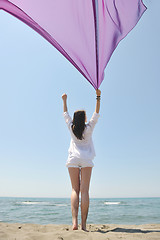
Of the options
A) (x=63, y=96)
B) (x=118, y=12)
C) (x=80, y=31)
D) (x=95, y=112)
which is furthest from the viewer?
(x=118, y=12)

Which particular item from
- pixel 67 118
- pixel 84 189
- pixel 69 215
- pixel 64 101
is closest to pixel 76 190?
pixel 84 189

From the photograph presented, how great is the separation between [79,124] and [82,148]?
35 centimetres

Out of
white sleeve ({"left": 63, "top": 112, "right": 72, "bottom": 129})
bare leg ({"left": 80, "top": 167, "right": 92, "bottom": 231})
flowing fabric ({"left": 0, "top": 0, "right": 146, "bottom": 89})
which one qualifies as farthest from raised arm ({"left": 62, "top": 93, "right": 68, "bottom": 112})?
bare leg ({"left": 80, "top": 167, "right": 92, "bottom": 231})

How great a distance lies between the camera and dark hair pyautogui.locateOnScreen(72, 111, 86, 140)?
10.2ft

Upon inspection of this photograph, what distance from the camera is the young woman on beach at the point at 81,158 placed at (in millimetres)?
2949

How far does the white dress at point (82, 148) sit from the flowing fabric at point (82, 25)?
1.07 meters

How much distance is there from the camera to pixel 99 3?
12.8 ft

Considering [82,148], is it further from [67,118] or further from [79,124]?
[67,118]

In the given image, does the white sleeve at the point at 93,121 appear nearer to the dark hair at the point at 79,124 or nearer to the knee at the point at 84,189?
the dark hair at the point at 79,124

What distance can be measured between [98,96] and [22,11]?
1.89m

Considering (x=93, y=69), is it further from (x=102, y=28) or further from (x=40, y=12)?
(x=40, y=12)

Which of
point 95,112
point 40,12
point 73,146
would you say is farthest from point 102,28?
point 73,146

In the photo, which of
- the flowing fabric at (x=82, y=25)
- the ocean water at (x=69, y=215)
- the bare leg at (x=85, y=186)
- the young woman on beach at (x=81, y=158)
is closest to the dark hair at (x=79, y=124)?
the young woman on beach at (x=81, y=158)

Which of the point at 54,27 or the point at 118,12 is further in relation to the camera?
the point at 118,12
